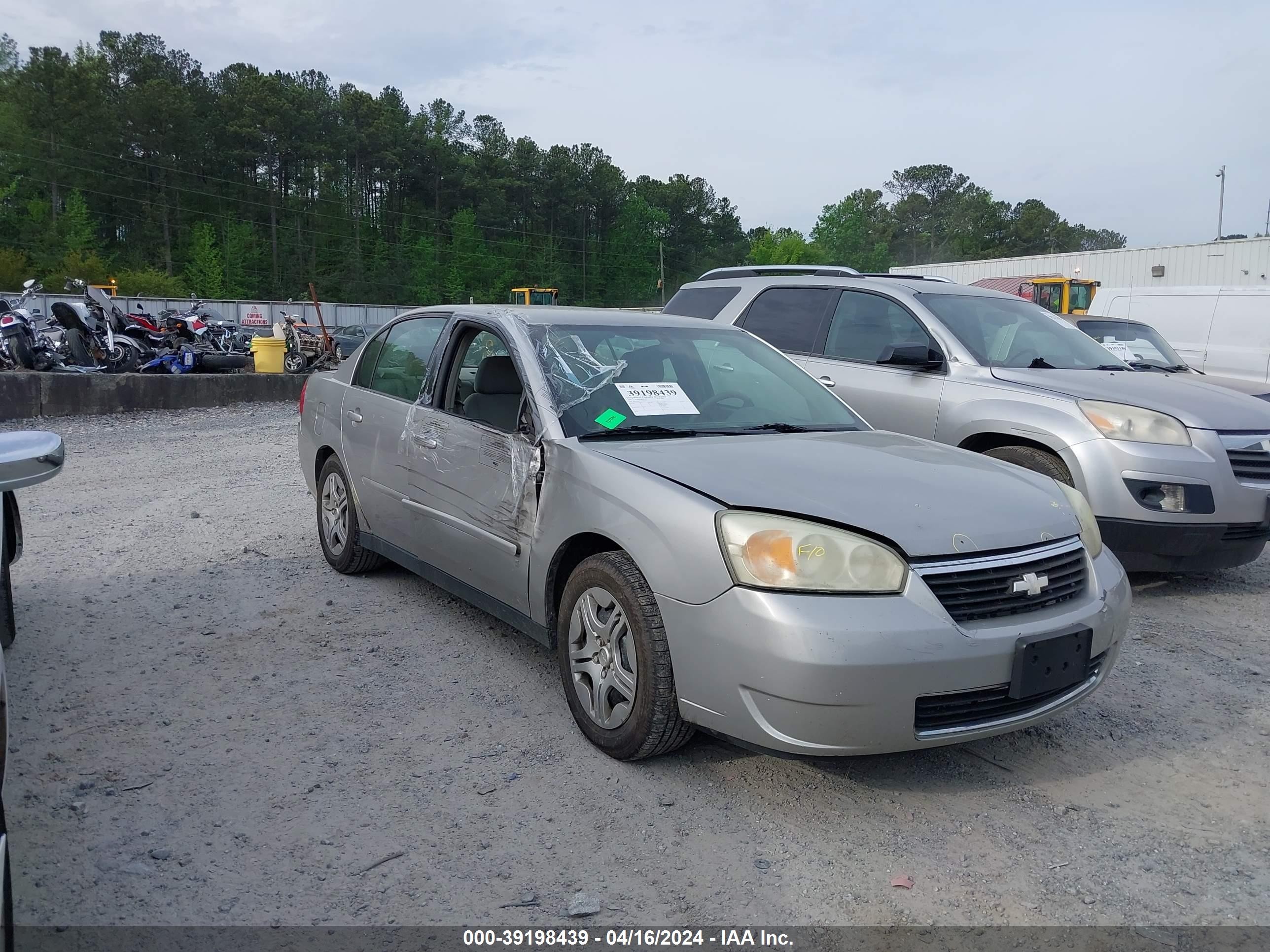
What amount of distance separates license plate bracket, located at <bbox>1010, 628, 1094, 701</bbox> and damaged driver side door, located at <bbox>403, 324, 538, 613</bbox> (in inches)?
69.4

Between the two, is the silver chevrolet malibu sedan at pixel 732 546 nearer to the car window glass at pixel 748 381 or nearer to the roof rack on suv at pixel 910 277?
the car window glass at pixel 748 381

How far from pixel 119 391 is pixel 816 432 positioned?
1211cm

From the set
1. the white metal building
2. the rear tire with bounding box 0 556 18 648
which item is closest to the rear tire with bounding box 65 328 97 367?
the rear tire with bounding box 0 556 18 648

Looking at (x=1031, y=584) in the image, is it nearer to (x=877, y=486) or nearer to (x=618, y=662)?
(x=877, y=486)

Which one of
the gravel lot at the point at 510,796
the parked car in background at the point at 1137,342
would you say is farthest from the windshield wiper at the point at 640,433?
the parked car in background at the point at 1137,342

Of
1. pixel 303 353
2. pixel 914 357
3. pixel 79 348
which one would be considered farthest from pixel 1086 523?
pixel 303 353

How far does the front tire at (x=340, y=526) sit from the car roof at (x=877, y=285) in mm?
3294

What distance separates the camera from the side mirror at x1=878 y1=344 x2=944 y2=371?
229 inches

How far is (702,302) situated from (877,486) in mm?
4461

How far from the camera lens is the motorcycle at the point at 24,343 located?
14766mm

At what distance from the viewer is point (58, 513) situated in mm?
7250

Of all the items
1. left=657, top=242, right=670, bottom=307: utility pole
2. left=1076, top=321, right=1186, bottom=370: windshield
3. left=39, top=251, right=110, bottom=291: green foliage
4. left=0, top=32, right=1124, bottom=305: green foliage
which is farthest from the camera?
left=657, top=242, right=670, bottom=307: utility pole

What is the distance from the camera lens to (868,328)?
6527 mm

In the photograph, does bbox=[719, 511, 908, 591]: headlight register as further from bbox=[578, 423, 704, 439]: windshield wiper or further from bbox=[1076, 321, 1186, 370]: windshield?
bbox=[1076, 321, 1186, 370]: windshield
